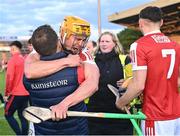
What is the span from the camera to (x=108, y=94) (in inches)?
197

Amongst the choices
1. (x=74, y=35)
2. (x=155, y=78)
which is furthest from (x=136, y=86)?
(x=74, y=35)

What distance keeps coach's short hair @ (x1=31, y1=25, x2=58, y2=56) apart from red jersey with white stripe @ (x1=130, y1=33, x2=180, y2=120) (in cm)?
90

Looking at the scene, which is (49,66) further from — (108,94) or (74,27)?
(108,94)

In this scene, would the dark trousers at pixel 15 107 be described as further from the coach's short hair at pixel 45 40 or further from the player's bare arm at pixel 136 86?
the coach's short hair at pixel 45 40

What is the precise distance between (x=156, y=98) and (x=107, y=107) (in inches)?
47.4

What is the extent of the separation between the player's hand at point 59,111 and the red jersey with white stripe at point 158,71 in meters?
0.98

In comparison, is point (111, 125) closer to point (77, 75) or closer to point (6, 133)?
point (77, 75)

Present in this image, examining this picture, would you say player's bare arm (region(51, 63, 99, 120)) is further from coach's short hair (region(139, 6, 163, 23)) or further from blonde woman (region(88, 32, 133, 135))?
blonde woman (region(88, 32, 133, 135))

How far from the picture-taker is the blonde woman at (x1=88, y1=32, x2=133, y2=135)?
197 inches

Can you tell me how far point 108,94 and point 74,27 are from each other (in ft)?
5.95

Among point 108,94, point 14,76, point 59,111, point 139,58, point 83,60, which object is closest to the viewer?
point 59,111

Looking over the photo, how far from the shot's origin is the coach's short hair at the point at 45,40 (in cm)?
308

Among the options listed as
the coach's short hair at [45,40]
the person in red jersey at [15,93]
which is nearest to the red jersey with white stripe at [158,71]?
the coach's short hair at [45,40]

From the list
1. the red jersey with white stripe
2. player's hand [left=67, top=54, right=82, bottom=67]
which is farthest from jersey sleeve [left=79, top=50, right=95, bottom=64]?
the red jersey with white stripe
